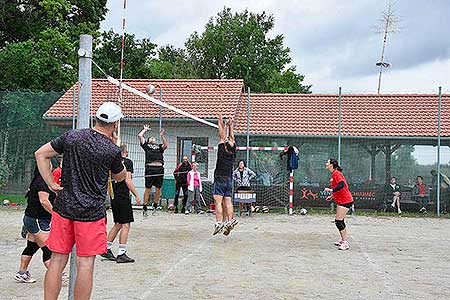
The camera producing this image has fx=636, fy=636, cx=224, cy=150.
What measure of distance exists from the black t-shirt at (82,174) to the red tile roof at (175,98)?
14.6 metres

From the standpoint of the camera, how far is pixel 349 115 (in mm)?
22406

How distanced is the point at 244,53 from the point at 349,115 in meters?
27.6

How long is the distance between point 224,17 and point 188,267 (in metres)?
46.1

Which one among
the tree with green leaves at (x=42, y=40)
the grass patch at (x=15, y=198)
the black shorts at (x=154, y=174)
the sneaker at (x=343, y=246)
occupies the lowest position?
the sneaker at (x=343, y=246)

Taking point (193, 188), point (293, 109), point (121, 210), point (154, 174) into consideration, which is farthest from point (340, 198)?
point (293, 109)

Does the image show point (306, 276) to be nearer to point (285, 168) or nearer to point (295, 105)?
point (285, 168)

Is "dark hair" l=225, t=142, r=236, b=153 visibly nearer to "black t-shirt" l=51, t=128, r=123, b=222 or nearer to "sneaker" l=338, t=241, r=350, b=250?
"sneaker" l=338, t=241, r=350, b=250

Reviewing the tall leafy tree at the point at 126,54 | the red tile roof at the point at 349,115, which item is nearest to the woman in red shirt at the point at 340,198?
the red tile roof at the point at 349,115

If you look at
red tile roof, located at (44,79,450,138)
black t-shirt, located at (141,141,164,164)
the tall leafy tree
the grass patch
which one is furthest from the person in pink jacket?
the tall leafy tree

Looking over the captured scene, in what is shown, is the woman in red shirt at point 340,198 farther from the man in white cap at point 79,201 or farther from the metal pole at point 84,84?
the man in white cap at point 79,201

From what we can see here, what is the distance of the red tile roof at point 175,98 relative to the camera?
67.5 ft

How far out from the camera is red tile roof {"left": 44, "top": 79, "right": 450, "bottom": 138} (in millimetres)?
21000

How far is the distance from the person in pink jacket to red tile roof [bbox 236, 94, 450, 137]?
3.21 meters

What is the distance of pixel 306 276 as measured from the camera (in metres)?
8.32
